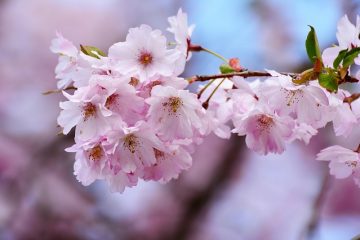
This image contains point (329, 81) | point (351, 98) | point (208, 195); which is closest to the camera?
point (329, 81)

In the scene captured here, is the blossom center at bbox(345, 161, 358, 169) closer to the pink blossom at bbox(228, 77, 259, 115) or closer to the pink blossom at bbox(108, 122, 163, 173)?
the pink blossom at bbox(228, 77, 259, 115)

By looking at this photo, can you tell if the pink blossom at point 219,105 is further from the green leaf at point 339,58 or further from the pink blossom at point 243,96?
the green leaf at point 339,58

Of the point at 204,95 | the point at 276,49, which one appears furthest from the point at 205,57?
the point at 204,95

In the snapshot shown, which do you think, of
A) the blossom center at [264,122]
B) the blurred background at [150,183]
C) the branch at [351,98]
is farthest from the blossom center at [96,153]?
the blurred background at [150,183]

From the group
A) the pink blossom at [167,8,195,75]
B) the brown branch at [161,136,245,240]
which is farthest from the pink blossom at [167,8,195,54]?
the brown branch at [161,136,245,240]

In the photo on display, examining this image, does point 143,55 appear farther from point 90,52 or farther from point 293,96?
point 293,96

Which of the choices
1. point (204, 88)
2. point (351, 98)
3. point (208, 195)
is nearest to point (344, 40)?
point (351, 98)
